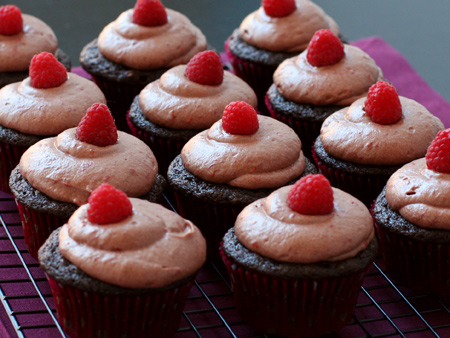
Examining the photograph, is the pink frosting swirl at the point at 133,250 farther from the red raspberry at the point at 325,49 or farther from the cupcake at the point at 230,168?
the red raspberry at the point at 325,49

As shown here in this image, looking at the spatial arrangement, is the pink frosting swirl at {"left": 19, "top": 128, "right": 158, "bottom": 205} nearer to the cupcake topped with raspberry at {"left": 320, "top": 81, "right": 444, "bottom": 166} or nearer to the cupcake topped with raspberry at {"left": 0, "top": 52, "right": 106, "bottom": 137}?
the cupcake topped with raspberry at {"left": 0, "top": 52, "right": 106, "bottom": 137}

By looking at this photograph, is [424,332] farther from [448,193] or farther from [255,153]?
[255,153]

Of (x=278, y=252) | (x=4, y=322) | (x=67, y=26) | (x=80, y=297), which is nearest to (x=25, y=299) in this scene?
(x=4, y=322)

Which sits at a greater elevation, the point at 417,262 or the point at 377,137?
the point at 377,137

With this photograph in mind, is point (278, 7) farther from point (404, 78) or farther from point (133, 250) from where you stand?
point (133, 250)

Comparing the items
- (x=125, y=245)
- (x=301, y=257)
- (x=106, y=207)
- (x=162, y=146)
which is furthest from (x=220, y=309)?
(x=162, y=146)
